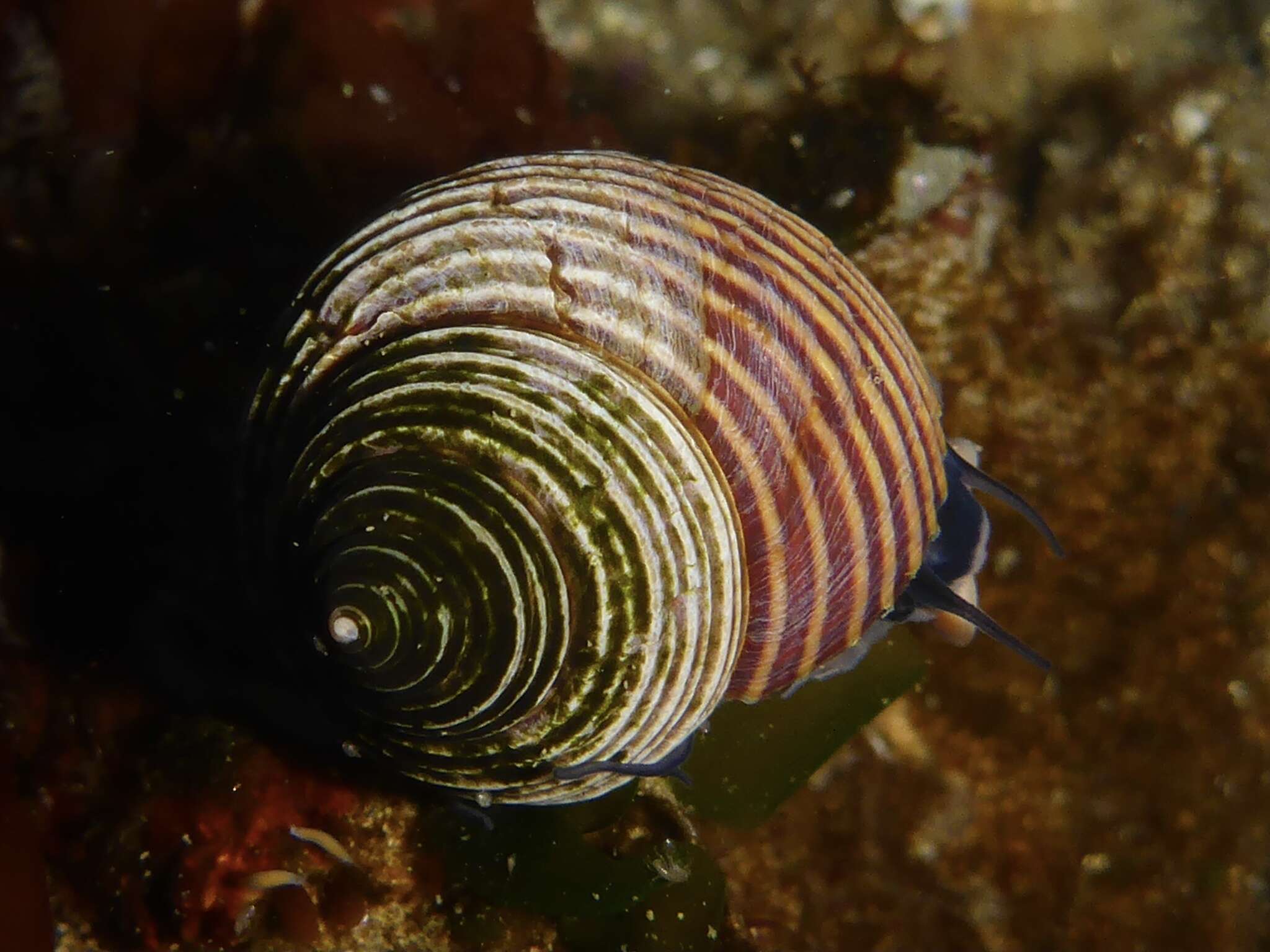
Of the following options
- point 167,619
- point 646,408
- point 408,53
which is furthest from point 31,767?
point 408,53

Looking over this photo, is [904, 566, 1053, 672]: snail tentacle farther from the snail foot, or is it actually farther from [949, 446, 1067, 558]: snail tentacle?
the snail foot

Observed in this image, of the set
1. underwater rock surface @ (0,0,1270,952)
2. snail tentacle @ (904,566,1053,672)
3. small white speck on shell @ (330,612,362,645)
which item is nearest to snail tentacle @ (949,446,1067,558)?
snail tentacle @ (904,566,1053,672)

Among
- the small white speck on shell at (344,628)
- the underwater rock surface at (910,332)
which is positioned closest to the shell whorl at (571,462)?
the small white speck on shell at (344,628)

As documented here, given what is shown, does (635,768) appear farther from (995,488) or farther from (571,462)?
(995,488)

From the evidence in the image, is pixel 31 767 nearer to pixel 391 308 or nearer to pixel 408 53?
pixel 391 308

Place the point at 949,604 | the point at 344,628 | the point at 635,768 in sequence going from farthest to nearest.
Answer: the point at 949,604, the point at 635,768, the point at 344,628

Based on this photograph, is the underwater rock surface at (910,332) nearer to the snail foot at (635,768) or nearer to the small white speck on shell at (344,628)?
the snail foot at (635,768)

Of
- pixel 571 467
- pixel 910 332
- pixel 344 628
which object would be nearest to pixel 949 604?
pixel 910 332

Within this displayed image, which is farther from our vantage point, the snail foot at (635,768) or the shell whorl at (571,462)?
the snail foot at (635,768)
